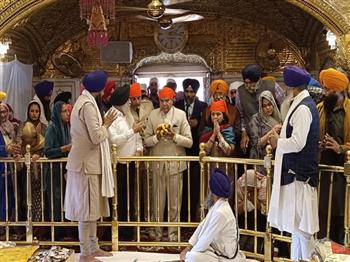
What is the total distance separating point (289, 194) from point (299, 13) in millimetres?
6030

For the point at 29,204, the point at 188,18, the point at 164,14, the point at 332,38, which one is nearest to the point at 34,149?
the point at 29,204

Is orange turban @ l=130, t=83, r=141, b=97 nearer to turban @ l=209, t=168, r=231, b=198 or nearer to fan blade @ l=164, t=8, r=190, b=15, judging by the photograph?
turban @ l=209, t=168, r=231, b=198

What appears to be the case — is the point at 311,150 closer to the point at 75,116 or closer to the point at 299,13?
the point at 75,116

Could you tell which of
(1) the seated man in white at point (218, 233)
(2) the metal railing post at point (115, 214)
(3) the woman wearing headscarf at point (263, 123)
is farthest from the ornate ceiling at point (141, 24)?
(1) the seated man in white at point (218, 233)

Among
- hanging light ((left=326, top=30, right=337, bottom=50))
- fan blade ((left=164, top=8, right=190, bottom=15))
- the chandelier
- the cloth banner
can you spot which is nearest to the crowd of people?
the chandelier

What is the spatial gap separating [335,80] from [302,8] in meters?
2.05

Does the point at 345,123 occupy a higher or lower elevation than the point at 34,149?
higher

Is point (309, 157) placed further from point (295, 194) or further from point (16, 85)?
point (16, 85)

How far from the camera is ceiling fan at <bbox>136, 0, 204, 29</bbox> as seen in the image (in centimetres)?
758

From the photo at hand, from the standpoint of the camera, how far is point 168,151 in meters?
6.10

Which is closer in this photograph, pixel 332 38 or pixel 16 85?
pixel 332 38

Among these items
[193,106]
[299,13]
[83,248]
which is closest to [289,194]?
[83,248]

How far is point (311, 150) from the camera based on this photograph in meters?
4.52

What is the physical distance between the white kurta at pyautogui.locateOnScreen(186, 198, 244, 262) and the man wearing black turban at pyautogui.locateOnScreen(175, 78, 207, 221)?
180 cm
